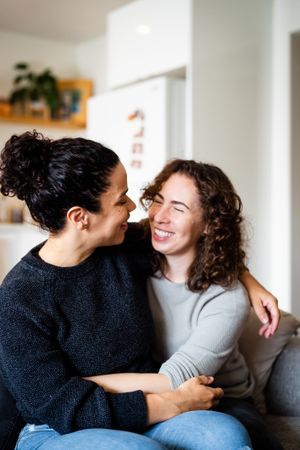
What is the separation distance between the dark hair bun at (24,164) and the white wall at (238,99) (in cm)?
230

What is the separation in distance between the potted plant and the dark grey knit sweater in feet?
14.8

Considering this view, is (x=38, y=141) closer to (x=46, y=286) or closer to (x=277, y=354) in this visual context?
(x=46, y=286)

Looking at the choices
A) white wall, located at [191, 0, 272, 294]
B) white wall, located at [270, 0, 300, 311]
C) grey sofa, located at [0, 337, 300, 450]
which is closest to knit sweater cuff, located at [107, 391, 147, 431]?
grey sofa, located at [0, 337, 300, 450]

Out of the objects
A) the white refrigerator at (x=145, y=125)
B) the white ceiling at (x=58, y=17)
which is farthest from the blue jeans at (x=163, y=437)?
the white ceiling at (x=58, y=17)

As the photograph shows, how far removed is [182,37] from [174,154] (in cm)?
71

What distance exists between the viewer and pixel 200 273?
1.70 meters

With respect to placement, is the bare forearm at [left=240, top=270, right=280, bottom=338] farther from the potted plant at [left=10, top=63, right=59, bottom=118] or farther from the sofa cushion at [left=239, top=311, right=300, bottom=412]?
the potted plant at [left=10, top=63, right=59, bottom=118]

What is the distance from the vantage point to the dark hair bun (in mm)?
1453

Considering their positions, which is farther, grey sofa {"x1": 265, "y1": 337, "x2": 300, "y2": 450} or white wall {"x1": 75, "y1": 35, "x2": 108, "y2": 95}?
white wall {"x1": 75, "y1": 35, "x2": 108, "y2": 95}

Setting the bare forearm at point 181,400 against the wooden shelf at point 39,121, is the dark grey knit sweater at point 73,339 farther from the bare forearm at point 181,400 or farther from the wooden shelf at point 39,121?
the wooden shelf at point 39,121

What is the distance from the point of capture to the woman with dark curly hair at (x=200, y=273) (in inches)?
64.5

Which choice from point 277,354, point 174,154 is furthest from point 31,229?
point 277,354

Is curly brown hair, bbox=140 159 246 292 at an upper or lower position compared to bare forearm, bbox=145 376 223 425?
upper

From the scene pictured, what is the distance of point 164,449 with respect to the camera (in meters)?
1.30
